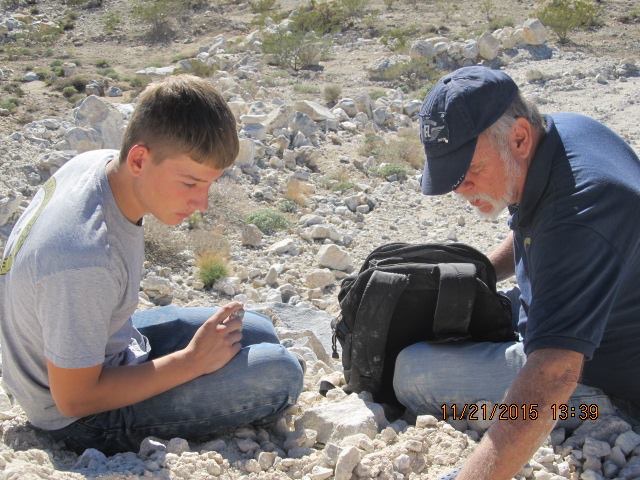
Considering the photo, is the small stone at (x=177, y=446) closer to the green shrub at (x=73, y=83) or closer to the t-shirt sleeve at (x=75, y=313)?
the t-shirt sleeve at (x=75, y=313)

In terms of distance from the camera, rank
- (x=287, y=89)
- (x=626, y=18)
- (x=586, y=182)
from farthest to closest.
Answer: (x=626, y=18)
(x=287, y=89)
(x=586, y=182)

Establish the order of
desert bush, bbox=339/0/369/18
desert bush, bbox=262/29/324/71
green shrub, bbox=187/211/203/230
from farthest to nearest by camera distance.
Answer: desert bush, bbox=339/0/369/18
desert bush, bbox=262/29/324/71
green shrub, bbox=187/211/203/230

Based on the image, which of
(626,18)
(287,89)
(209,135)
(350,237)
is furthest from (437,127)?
(626,18)

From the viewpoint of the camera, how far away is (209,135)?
2363 millimetres

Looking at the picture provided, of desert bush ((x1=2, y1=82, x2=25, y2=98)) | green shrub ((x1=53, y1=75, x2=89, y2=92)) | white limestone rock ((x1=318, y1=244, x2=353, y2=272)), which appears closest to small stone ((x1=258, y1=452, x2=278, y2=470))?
white limestone rock ((x1=318, y1=244, x2=353, y2=272))

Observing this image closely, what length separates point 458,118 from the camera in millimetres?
2377

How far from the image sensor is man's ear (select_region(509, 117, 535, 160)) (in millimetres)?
2410

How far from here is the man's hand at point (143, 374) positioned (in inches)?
92.7

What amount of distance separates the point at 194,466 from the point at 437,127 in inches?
53.2

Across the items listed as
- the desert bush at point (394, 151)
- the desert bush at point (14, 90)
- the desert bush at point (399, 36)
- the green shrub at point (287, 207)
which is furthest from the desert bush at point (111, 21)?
the green shrub at point (287, 207)

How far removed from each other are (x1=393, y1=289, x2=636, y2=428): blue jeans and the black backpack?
0.05 metres

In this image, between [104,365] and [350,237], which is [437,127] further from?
[350,237]

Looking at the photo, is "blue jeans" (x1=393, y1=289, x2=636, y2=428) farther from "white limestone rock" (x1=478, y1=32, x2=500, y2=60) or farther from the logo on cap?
"white limestone rock" (x1=478, y1=32, x2=500, y2=60)

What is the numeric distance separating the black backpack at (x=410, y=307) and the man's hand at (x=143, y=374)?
532 mm
